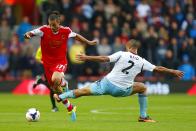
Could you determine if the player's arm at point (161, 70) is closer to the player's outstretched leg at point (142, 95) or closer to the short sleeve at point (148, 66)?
the short sleeve at point (148, 66)

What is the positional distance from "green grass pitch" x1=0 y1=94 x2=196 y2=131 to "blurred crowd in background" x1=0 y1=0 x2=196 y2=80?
624 cm

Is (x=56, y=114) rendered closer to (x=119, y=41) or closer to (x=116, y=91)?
(x=116, y=91)

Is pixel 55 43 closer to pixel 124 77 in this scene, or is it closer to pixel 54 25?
pixel 54 25

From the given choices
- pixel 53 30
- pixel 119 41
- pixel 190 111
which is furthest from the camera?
pixel 119 41

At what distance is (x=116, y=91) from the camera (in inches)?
650

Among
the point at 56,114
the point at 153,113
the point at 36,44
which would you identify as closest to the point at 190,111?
the point at 153,113

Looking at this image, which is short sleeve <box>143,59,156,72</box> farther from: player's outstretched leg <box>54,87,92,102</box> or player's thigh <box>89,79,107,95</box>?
player's outstretched leg <box>54,87,92,102</box>

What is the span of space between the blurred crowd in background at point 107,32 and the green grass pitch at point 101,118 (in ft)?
20.5

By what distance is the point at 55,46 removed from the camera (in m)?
18.2

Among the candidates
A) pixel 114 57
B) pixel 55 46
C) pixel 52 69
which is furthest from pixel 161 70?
pixel 52 69

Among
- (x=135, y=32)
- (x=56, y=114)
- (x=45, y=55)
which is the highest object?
(x=135, y=32)

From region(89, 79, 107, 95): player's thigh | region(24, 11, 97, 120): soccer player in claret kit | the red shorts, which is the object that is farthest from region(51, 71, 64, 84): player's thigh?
region(89, 79, 107, 95): player's thigh

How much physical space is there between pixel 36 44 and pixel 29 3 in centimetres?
325

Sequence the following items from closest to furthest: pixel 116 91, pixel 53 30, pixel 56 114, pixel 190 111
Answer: pixel 116 91 → pixel 53 30 → pixel 56 114 → pixel 190 111
